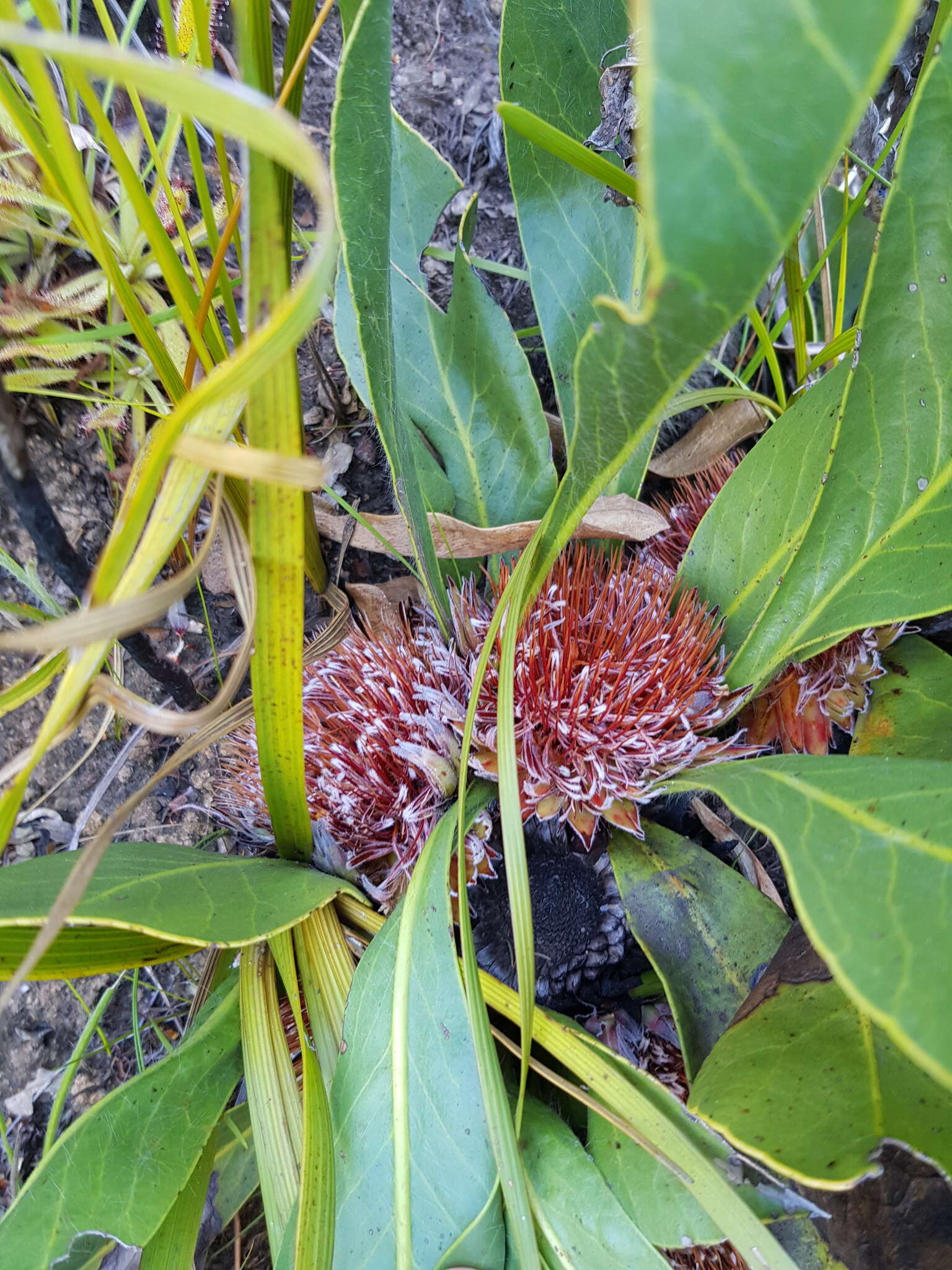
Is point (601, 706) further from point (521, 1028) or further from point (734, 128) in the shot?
point (734, 128)

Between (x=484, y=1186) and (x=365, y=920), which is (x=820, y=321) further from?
(x=484, y=1186)

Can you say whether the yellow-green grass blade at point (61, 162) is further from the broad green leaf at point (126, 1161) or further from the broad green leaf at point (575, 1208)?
the broad green leaf at point (575, 1208)

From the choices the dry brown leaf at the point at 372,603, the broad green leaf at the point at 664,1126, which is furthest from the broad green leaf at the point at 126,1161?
the dry brown leaf at the point at 372,603

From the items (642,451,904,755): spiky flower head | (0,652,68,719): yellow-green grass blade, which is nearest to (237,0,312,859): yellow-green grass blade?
(0,652,68,719): yellow-green grass blade

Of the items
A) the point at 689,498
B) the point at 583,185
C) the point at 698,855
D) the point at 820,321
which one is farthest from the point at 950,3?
the point at 698,855

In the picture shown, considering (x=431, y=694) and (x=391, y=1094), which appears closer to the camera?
(x=391, y=1094)

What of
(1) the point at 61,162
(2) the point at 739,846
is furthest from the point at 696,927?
(1) the point at 61,162
